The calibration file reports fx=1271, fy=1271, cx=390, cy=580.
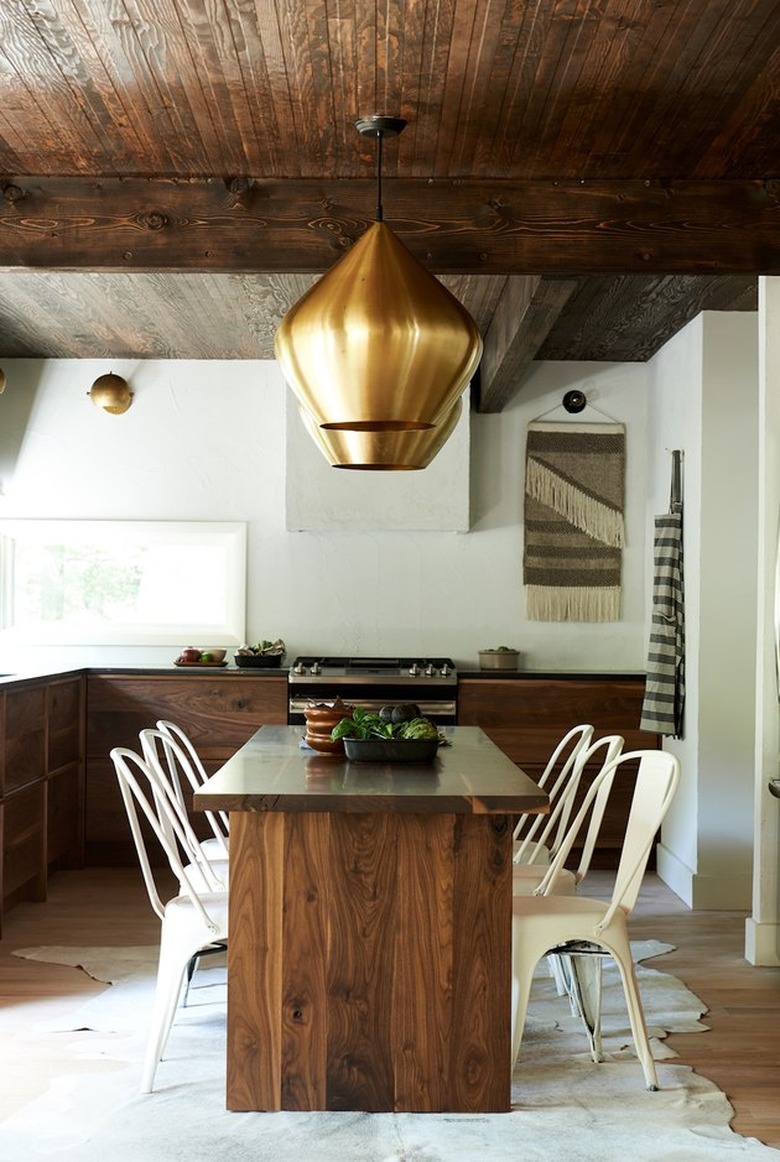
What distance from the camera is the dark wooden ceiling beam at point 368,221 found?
13.0 feet

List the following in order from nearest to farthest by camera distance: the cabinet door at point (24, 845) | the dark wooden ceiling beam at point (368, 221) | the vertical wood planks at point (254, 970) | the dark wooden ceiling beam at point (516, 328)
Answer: the vertical wood planks at point (254, 970), the dark wooden ceiling beam at point (368, 221), the dark wooden ceiling beam at point (516, 328), the cabinet door at point (24, 845)

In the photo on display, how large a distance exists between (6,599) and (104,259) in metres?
3.05

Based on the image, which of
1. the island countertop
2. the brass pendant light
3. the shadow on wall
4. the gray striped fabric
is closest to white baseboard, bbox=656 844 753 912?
the gray striped fabric

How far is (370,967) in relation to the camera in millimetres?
3061

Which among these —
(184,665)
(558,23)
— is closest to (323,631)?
(184,665)

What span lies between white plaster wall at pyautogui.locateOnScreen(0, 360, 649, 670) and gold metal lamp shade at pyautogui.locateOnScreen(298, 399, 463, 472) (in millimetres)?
3820

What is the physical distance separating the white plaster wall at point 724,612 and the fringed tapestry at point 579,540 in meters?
1.17

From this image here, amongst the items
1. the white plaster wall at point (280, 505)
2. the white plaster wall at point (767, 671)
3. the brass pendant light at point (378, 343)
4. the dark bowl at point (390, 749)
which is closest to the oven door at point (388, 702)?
the white plaster wall at point (280, 505)

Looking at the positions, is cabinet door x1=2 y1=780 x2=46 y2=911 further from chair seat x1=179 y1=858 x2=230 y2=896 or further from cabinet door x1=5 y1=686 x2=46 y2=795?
chair seat x1=179 y1=858 x2=230 y2=896

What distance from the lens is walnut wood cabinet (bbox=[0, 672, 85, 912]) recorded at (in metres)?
4.86

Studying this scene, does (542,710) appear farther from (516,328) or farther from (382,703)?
(516,328)

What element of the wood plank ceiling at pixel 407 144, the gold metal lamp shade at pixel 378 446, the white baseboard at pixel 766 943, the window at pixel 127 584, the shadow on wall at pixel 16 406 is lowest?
the white baseboard at pixel 766 943

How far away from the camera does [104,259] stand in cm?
399

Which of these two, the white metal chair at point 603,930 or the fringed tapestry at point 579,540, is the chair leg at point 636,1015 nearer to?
the white metal chair at point 603,930
